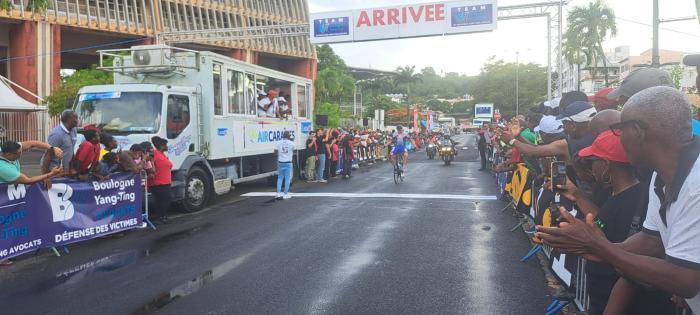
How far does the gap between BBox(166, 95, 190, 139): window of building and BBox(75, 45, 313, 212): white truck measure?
2cm

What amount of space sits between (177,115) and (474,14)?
538 inches

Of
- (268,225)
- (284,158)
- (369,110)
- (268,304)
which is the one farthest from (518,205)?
(369,110)

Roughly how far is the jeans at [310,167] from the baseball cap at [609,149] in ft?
48.1

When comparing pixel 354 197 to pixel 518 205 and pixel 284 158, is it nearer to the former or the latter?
pixel 284 158

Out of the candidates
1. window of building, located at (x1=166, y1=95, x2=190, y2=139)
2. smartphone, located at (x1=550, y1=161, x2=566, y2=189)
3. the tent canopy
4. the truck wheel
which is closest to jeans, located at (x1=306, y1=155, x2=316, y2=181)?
the truck wheel

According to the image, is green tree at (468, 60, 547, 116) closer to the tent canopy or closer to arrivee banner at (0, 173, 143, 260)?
the tent canopy

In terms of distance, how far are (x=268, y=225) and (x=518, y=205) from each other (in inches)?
163

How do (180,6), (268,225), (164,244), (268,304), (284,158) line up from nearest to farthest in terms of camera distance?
(268,304), (164,244), (268,225), (284,158), (180,6)

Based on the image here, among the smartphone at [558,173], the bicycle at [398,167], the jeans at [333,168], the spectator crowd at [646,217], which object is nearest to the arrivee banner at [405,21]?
the jeans at [333,168]

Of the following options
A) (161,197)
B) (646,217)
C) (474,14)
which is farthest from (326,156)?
(646,217)

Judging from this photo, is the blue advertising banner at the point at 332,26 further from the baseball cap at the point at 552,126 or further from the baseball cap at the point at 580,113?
the baseball cap at the point at 580,113

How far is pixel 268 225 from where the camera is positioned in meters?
9.51

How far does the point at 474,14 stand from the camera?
2108 cm

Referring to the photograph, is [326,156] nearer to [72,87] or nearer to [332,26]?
[332,26]
